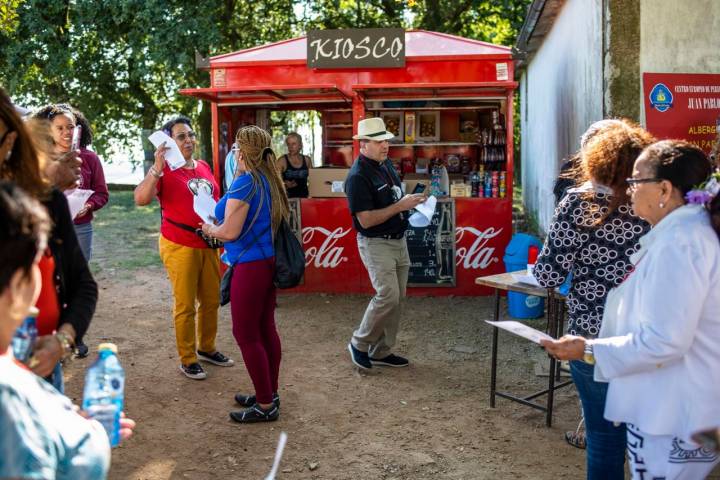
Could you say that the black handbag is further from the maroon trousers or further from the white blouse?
the white blouse

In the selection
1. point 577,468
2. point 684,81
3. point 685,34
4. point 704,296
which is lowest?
point 577,468

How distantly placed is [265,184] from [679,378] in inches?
111

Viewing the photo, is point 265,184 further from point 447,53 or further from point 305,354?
point 447,53

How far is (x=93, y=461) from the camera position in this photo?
172 centimetres

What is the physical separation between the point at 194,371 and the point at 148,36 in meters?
9.95

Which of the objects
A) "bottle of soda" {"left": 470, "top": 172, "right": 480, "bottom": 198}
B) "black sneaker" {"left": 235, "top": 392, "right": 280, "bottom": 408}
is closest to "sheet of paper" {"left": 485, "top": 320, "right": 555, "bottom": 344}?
"black sneaker" {"left": 235, "top": 392, "right": 280, "bottom": 408}

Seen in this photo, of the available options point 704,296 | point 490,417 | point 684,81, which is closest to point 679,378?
point 704,296

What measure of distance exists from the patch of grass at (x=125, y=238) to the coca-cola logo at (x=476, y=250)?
15.0ft

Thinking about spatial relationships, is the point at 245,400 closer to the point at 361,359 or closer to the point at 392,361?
the point at 361,359

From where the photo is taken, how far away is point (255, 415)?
4688 millimetres

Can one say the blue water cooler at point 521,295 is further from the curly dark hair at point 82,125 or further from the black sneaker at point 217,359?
the curly dark hair at point 82,125

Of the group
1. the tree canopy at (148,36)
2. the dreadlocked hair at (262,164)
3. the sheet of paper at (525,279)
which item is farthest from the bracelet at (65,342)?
the tree canopy at (148,36)

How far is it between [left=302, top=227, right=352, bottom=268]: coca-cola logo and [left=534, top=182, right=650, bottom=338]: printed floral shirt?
530 centimetres

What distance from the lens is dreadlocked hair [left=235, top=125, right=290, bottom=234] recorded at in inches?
173
